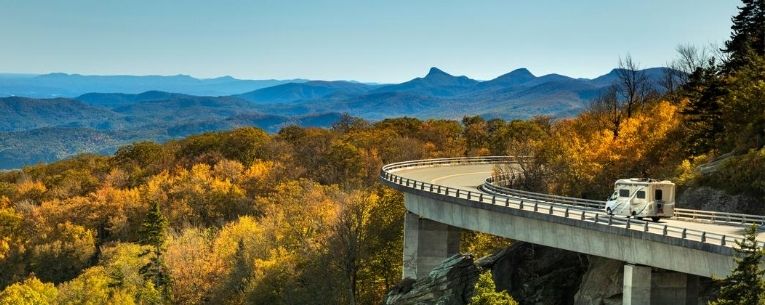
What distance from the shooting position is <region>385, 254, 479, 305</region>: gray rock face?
43094 mm

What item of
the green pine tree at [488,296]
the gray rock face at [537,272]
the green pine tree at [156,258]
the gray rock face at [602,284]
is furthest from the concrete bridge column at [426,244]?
the green pine tree at [156,258]

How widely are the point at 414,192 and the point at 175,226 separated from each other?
162ft

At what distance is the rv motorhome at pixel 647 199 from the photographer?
35866 millimetres

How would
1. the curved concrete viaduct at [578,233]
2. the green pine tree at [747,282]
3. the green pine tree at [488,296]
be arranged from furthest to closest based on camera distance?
the curved concrete viaduct at [578,233] < the green pine tree at [488,296] < the green pine tree at [747,282]

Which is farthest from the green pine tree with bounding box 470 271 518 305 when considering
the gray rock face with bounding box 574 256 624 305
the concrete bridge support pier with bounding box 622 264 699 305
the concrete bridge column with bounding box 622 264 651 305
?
the gray rock face with bounding box 574 256 624 305

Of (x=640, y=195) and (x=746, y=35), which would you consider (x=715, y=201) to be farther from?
(x=746, y=35)

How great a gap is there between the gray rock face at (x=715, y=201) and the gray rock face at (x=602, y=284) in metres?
8.33

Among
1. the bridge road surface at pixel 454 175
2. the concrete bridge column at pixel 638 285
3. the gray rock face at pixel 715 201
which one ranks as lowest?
the concrete bridge column at pixel 638 285

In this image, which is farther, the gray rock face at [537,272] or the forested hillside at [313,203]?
the forested hillside at [313,203]

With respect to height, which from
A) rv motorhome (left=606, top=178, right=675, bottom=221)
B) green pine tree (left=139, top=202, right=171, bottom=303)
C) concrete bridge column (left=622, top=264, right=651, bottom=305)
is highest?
rv motorhome (left=606, top=178, right=675, bottom=221)

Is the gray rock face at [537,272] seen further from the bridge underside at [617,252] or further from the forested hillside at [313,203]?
the forested hillside at [313,203]

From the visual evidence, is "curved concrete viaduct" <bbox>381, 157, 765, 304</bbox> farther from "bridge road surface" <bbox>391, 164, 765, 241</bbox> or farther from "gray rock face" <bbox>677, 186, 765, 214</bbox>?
"gray rock face" <bbox>677, 186, 765, 214</bbox>

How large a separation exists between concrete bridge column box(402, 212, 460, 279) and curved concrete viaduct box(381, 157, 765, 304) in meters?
0.07

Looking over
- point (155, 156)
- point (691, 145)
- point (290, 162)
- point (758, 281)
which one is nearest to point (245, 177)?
point (290, 162)
